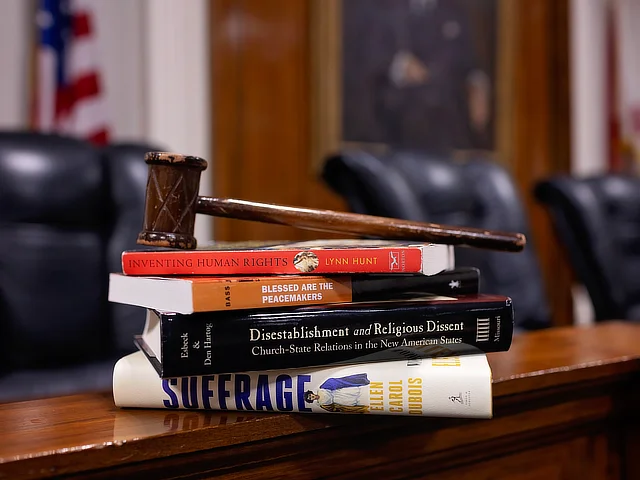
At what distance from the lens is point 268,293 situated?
2.05 ft

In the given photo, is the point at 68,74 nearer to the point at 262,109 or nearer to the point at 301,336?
the point at 262,109

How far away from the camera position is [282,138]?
2.53m

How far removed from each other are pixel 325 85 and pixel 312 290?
6.66ft

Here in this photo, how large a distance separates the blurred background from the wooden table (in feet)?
3.22

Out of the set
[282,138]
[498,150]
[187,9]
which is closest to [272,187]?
[282,138]

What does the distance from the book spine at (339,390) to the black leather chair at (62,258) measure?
28.1 inches

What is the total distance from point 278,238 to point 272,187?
202 mm

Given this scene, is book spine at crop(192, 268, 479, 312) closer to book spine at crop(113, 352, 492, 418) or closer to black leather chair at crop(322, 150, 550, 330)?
book spine at crop(113, 352, 492, 418)

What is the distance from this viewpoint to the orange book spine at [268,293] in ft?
1.95

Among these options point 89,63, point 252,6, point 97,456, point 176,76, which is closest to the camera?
point 97,456

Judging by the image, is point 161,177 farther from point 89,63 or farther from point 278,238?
point 278,238

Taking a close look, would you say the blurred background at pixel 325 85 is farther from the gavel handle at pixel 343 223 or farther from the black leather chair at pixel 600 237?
the gavel handle at pixel 343 223

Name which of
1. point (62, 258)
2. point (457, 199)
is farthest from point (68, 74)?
point (457, 199)

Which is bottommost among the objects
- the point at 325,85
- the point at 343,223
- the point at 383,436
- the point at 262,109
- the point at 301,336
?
the point at 383,436
